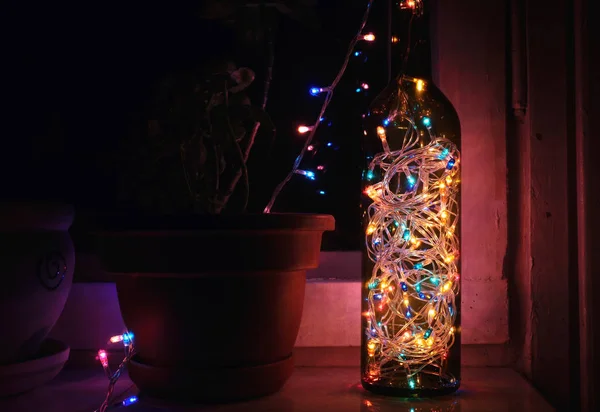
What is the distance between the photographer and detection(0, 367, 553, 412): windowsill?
0.73 metres

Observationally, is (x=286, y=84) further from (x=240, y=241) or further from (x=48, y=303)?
(x=48, y=303)

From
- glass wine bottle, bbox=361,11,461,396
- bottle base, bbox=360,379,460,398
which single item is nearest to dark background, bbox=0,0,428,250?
glass wine bottle, bbox=361,11,461,396

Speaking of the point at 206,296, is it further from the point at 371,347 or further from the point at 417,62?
the point at 417,62

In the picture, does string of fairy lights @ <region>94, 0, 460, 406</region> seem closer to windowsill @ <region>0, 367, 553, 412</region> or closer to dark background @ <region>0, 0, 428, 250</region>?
windowsill @ <region>0, 367, 553, 412</region>

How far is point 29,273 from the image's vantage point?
752mm

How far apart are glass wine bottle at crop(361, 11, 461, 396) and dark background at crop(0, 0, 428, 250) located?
249 millimetres

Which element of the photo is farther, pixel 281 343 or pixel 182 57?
pixel 182 57

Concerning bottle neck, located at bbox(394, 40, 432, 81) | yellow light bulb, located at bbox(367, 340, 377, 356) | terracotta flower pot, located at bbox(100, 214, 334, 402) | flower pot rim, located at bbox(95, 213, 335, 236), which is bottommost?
yellow light bulb, located at bbox(367, 340, 377, 356)

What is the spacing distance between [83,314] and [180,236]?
41 cm

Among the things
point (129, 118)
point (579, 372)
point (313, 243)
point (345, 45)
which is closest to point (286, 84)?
point (345, 45)

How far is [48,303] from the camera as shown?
788 mm

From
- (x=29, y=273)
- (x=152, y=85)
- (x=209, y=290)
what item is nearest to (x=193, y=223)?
(x=209, y=290)

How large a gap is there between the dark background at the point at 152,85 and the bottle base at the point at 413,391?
1.21 ft

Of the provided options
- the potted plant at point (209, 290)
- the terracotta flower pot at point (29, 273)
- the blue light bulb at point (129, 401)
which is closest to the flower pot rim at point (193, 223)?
the potted plant at point (209, 290)
